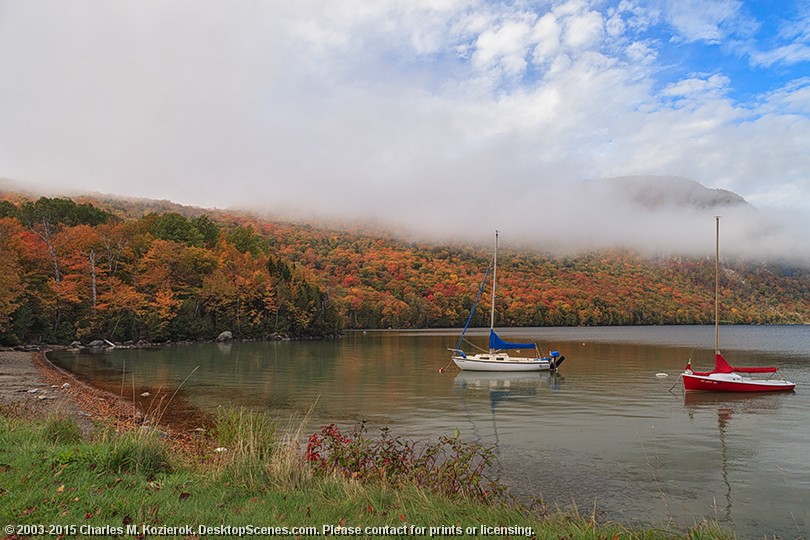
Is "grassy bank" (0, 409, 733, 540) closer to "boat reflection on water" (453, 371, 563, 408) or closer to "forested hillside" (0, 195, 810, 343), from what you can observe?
"boat reflection on water" (453, 371, 563, 408)

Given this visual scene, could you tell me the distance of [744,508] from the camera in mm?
12477

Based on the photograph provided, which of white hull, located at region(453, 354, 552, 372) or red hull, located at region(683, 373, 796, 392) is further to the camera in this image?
white hull, located at region(453, 354, 552, 372)

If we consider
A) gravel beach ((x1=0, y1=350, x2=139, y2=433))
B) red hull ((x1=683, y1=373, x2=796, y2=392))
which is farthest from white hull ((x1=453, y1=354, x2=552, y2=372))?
gravel beach ((x1=0, y1=350, x2=139, y2=433))

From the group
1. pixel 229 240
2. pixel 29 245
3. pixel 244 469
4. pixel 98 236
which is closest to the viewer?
pixel 244 469

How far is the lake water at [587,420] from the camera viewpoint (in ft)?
42.5

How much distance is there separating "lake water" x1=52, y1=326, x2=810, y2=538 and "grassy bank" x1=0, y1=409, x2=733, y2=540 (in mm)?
3882

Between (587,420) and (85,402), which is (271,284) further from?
(587,420)

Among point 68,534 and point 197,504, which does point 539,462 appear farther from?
point 68,534

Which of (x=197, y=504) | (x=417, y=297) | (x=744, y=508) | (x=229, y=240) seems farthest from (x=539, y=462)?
(x=417, y=297)

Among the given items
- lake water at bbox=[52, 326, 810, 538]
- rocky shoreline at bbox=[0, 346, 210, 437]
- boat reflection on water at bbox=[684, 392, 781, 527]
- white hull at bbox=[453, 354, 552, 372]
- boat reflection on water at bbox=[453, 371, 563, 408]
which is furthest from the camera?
white hull at bbox=[453, 354, 552, 372]

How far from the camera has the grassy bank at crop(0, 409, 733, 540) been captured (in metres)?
5.98

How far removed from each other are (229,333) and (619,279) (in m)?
133

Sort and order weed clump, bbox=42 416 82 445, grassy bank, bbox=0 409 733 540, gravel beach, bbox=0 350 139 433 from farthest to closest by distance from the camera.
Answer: gravel beach, bbox=0 350 139 433 < weed clump, bbox=42 416 82 445 < grassy bank, bbox=0 409 733 540

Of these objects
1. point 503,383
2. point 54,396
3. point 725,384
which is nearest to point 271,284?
point 503,383
